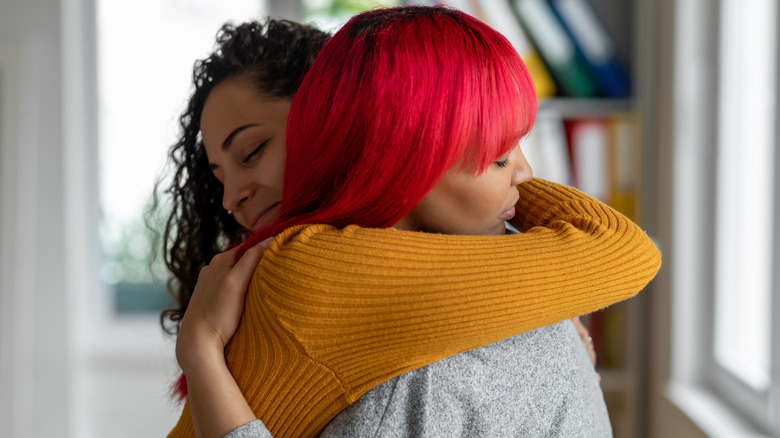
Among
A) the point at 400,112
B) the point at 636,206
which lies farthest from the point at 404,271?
the point at 636,206

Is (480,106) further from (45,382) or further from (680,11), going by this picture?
(45,382)

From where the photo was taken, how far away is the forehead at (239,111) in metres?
0.85

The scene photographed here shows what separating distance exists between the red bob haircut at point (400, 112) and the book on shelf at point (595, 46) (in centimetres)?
168

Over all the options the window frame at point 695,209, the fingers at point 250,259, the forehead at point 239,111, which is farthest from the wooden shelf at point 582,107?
the fingers at point 250,259

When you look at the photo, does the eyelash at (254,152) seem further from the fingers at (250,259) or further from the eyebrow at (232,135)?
the fingers at (250,259)

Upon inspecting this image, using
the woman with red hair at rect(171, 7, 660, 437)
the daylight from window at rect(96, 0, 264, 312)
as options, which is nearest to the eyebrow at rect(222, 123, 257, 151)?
the woman with red hair at rect(171, 7, 660, 437)

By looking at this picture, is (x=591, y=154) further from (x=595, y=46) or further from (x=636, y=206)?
(x=595, y=46)

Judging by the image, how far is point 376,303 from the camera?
1.81ft

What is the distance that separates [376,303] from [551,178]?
1.73 meters

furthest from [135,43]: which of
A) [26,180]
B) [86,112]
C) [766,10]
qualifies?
[766,10]

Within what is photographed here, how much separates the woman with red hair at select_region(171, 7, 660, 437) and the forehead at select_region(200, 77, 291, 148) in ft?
0.72

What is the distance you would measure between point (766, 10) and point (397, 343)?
4.86ft

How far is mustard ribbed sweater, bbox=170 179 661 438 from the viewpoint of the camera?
0.55m

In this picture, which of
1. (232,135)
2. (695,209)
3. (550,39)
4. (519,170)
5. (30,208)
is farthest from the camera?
(30,208)
